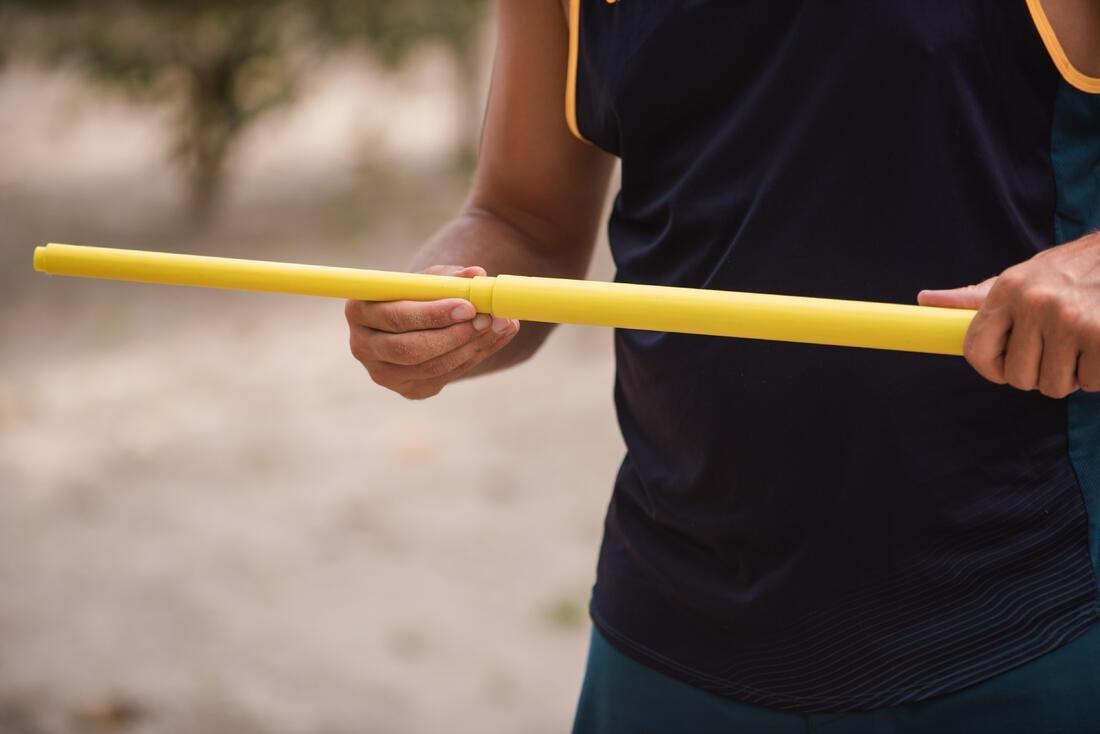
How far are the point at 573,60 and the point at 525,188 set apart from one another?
20 cm

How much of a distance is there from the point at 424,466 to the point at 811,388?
307 cm

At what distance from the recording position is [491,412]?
4.41m

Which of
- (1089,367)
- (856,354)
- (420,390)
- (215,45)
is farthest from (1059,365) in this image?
(215,45)

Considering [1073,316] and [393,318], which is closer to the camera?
[1073,316]

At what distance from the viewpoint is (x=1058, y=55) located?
2.95 feet

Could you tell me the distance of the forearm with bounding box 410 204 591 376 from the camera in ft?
4.17

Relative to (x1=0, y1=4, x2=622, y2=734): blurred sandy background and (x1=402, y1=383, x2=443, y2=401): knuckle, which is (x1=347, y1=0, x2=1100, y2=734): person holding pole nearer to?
(x1=402, y1=383, x2=443, y2=401): knuckle

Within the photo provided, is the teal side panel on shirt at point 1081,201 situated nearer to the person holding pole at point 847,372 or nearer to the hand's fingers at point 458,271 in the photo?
the person holding pole at point 847,372

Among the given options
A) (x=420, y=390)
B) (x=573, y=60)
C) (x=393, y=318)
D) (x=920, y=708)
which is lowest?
(x=920, y=708)

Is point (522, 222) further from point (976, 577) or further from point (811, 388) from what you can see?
point (976, 577)

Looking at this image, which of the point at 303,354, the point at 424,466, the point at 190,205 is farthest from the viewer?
the point at 190,205

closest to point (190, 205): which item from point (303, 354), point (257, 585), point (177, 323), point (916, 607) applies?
point (177, 323)

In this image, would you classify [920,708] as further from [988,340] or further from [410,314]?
[410,314]

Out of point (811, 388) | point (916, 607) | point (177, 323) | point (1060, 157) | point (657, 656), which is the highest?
point (1060, 157)
